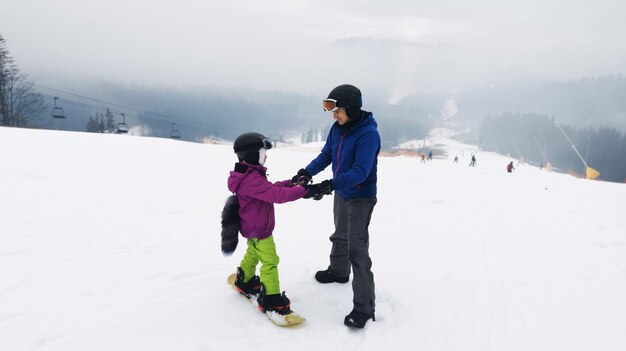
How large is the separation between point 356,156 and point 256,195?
3.97 ft

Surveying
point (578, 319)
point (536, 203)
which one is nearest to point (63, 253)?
point (578, 319)

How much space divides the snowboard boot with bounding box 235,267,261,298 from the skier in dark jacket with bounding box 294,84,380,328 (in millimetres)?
1208

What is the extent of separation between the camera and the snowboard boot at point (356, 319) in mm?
4340

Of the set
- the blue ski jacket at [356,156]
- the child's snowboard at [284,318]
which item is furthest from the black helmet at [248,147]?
the child's snowboard at [284,318]

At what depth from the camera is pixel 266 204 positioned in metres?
4.34

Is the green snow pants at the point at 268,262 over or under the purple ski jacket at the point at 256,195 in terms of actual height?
under

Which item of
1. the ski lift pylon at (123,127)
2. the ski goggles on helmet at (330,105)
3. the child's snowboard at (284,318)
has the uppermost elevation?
the ski lift pylon at (123,127)

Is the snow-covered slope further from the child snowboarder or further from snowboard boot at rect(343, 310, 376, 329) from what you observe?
the child snowboarder

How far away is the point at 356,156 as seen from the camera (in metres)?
4.28

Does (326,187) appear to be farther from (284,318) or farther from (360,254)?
(284,318)

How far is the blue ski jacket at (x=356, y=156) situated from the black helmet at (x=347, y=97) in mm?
187

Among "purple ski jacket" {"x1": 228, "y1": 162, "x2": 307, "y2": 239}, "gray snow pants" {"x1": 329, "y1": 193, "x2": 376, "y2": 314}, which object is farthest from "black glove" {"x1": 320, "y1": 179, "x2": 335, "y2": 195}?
"gray snow pants" {"x1": 329, "y1": 193, "x2": 376, "y2": 314}

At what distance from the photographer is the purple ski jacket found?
13.2 feet

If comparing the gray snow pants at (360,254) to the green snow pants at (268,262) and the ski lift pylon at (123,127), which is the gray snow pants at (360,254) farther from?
the ski lift pylon at (123,127)
